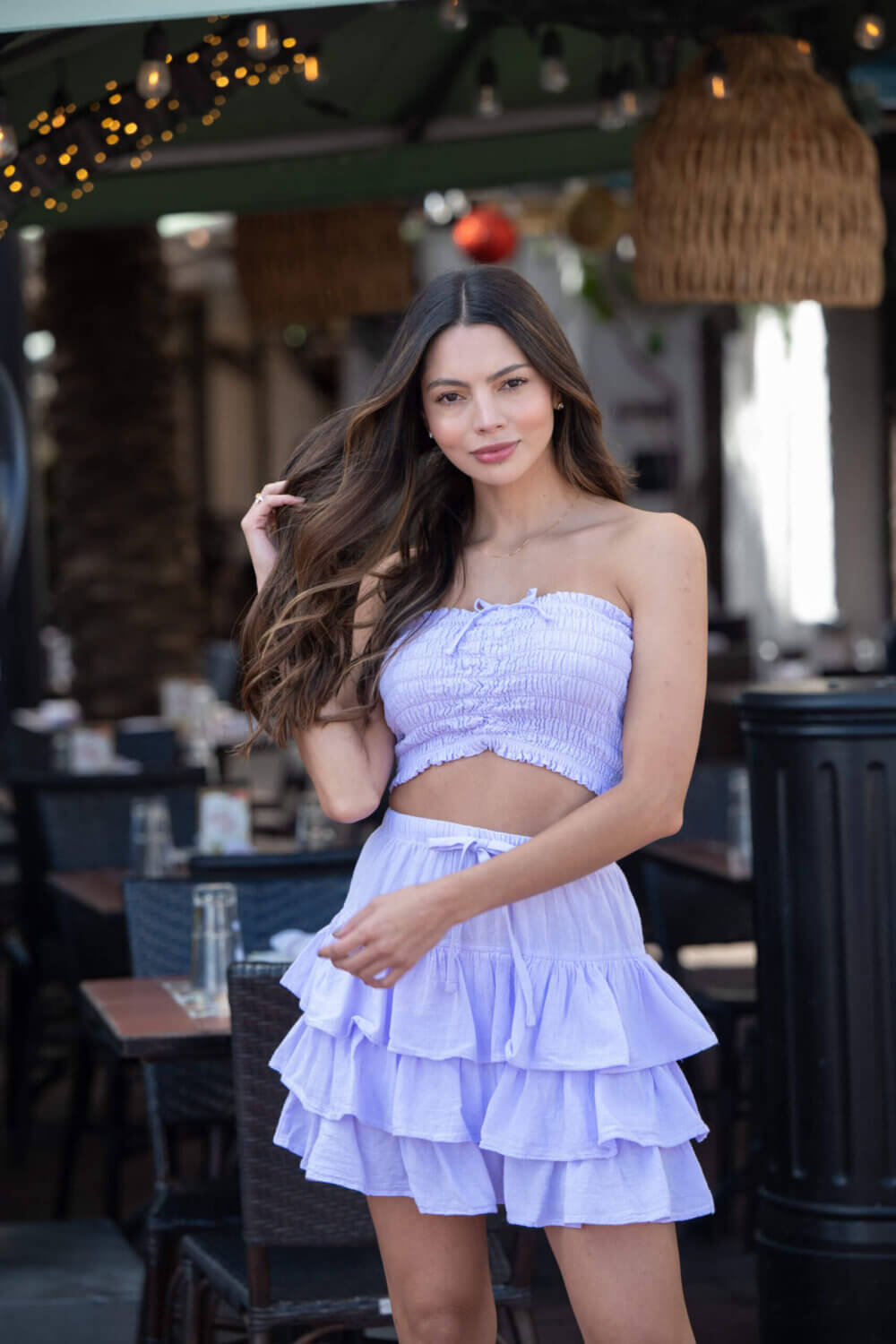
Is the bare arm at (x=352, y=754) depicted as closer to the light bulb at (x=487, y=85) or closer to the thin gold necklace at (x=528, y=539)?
the thin gold necklace at (x=528, y=539)

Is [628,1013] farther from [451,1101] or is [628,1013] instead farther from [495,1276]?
[495,1276]

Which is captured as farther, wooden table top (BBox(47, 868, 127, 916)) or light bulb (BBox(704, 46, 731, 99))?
wooden table top (BBox(47, 868, 127, 916))

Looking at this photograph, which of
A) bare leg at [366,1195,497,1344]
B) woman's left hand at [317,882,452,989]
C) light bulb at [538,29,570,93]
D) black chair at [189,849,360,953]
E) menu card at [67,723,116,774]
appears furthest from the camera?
menu card at [67,723,116,774]

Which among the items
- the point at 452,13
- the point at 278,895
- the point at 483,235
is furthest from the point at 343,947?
the point at 483,235

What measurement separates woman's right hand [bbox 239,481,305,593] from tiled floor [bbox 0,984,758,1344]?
1.56 metres

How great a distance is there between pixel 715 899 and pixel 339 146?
2.31 meters

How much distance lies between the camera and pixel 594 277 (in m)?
11.1

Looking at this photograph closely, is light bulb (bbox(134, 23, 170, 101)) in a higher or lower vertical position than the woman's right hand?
higher

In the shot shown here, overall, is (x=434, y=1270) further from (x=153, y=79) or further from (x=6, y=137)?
(x=153, y=79)

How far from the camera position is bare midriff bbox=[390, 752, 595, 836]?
189cm

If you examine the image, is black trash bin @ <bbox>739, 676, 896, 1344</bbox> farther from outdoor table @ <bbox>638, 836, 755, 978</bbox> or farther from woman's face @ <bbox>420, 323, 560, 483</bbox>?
outdoor table @ <bbox>638, 836, 755, 978</bbox>

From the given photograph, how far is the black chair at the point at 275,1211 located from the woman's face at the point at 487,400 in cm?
75

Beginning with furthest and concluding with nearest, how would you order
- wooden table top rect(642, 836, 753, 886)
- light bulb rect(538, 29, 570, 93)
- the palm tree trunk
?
1. the palm tree trunk
2. light bulb rect(538, 29, 570, 93)
3. wooden table top rect(642, 836, 753, 886)

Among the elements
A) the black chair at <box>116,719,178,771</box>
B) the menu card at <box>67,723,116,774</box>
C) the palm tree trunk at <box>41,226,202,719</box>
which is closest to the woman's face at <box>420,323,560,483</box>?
the menu card at <box>67,723,116,774</box>
